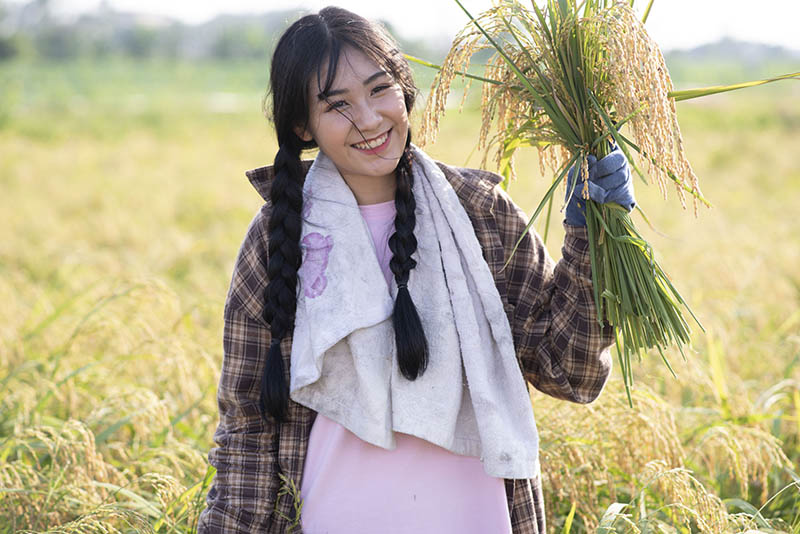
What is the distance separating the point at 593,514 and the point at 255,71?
53.6 m

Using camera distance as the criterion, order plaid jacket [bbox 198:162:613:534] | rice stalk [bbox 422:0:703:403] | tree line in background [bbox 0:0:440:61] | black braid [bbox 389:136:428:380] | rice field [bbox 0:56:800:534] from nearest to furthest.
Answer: rice stalk [bbox 422:0:703:403] < black braid [bbox 389:136:428:380] < plaid jacket [bbox 198:162:613:534] < rice field [bbox 0:56:800:534] < tree line in background [bbox 0:0:440:61]

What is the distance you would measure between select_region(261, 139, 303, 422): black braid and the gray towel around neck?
28mm

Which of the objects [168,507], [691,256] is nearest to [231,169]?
[691,256]

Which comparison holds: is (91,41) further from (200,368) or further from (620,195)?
(620,195)

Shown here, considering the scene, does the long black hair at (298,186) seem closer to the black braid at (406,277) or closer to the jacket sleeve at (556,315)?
the black braid at (406,277)

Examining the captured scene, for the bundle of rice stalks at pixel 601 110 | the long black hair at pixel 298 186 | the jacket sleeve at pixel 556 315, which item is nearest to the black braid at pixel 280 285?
A: the long black hair at pixel 298 186

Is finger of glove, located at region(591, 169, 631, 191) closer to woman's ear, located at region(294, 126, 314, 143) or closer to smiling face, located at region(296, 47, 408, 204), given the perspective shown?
smiling face, located at region(296, 47, 408, 204)

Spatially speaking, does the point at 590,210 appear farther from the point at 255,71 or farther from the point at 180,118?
the point at 255,71

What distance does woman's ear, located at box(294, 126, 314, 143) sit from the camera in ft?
6.04

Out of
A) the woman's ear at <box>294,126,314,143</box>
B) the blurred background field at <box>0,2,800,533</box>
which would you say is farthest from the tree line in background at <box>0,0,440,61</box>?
the woman's ear at <box>294,126,314,143</box>

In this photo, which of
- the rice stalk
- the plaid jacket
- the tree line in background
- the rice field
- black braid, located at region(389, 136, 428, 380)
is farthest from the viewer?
the tree line in background

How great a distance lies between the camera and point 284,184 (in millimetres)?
1805

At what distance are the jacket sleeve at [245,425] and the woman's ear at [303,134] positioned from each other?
0.20 meters

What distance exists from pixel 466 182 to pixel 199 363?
173cm
